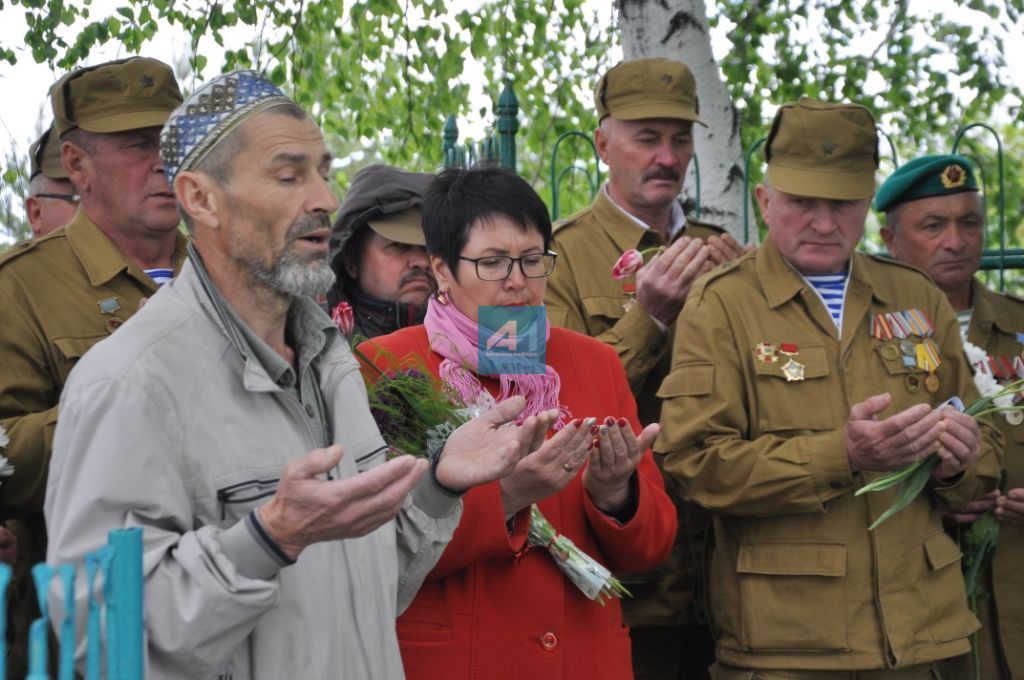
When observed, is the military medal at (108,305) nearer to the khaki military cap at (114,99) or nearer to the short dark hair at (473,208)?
the khaki military cap at (114,99)

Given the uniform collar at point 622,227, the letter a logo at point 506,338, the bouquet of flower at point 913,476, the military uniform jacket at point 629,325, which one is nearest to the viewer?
the letter a logo at point 506,338

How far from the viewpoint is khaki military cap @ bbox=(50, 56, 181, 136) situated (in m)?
4.16

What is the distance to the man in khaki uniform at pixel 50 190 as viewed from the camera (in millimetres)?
5777

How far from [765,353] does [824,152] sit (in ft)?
2.37

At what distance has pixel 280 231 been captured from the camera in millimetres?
2877

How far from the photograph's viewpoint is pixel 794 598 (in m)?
4.21

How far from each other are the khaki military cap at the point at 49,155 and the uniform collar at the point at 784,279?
9.52ft

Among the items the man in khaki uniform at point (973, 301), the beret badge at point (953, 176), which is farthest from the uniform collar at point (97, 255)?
the beret badge at point (953, 176)

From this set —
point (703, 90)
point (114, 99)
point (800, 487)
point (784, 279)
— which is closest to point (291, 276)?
point (114, 99)

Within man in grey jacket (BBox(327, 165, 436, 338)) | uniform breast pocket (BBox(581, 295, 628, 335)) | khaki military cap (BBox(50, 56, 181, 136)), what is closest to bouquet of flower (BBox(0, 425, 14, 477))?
khaki military cap (BBox(50, 56, 181, 136))

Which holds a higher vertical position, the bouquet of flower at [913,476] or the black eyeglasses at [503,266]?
the black eyeglasses at [503,266]

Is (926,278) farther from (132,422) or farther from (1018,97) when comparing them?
(1018,97)

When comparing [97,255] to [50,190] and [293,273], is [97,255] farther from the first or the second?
[50,190]

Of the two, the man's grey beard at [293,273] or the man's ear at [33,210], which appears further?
the man's ear at [33,210]
